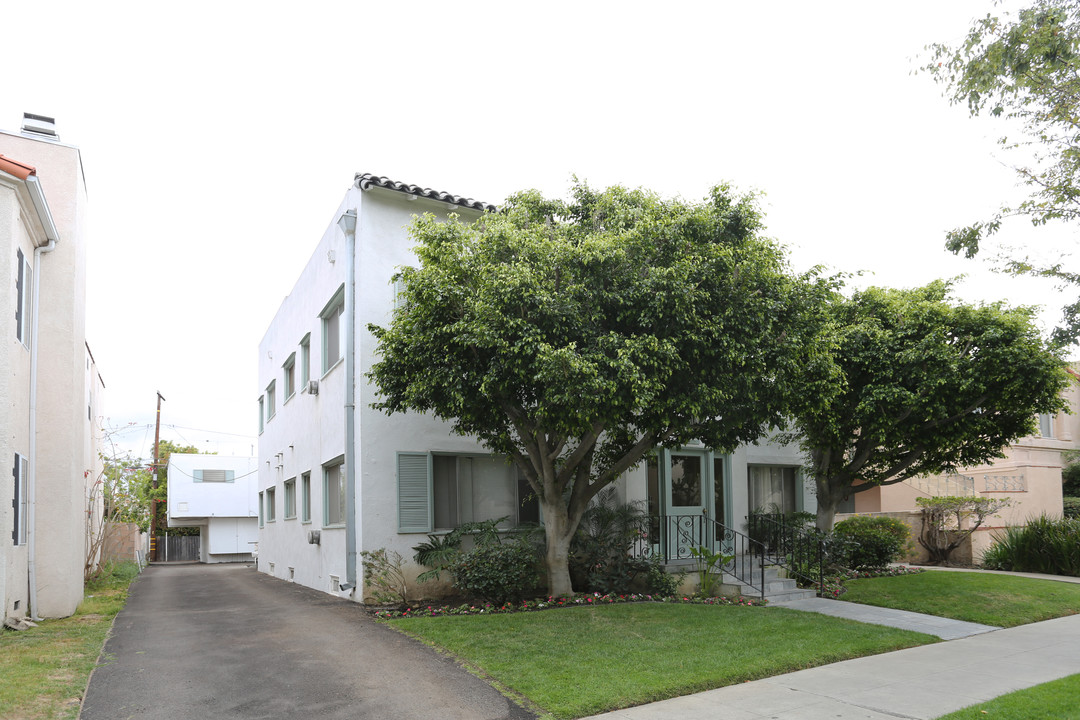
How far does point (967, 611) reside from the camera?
11273mm

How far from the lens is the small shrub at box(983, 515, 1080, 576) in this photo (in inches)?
626

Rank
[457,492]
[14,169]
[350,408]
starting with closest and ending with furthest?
[14,169], [350,408], [457,492]

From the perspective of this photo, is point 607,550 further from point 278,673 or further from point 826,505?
point 278,673

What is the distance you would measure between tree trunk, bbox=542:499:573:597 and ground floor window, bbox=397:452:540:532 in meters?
1.79

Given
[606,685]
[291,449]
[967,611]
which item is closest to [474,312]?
[606,685]

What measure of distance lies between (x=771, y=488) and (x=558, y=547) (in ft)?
26.6

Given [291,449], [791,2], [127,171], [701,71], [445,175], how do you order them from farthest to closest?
[291,449] < [445,175] < [127,171] < [701,71] < [791,2]

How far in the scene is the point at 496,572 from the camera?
1105 cm

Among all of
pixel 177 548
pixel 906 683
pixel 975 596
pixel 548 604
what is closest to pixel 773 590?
pixel 975 596

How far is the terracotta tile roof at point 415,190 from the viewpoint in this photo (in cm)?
1289

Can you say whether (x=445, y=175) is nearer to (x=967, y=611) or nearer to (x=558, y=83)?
(x=558, y=83)

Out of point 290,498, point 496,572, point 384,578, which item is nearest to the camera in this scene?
point 496,572

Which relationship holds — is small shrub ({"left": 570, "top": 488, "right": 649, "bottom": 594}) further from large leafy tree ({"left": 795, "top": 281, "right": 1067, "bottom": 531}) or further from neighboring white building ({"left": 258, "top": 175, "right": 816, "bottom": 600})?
large leafy tree ({"left": 795, "top": 281, "right": 1067, "bottom": 531})

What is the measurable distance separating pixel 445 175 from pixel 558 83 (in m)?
4.38
